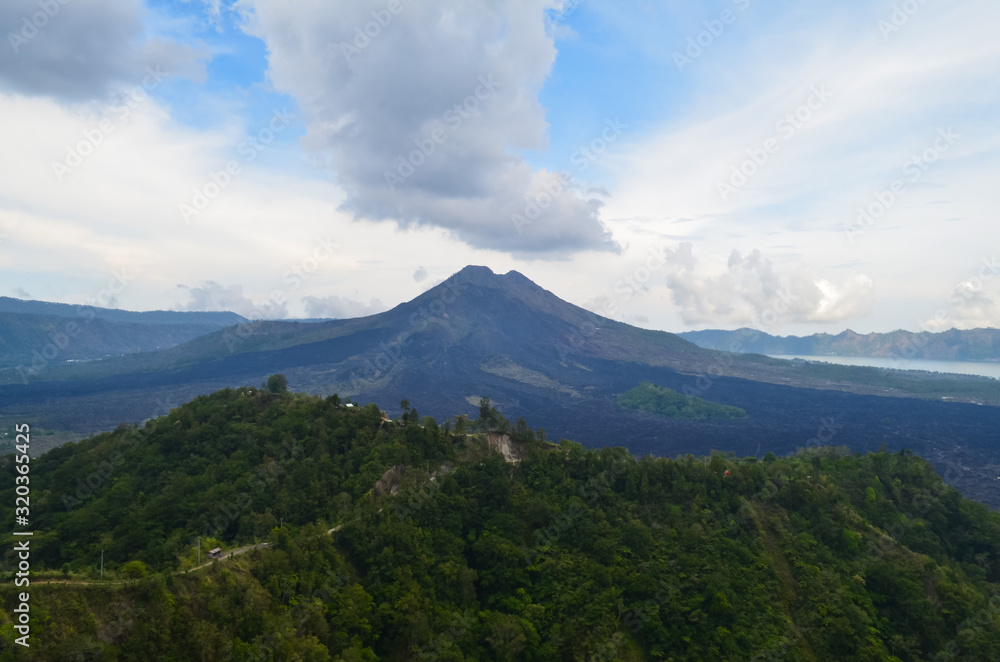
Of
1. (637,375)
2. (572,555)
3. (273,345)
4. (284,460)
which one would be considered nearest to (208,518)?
(284,460)

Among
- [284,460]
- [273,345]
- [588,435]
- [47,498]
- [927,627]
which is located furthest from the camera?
[273,345]

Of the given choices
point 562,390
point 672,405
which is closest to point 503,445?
point 672,405

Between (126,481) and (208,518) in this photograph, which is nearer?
(208,518)

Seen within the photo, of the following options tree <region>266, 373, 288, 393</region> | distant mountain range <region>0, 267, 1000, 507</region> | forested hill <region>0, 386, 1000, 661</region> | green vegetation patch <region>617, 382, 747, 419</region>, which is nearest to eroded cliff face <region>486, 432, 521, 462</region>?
forested hill <region>0, 386, 1000, 661</region>

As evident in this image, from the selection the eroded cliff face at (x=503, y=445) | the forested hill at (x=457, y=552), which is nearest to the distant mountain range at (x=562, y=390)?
the forested hill at (x=457, y=552)

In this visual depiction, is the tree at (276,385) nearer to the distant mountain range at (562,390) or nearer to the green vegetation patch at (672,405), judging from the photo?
the distant mountain range at (562,390)

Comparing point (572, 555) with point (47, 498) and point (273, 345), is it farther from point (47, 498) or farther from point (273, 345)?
point (273, 345)
